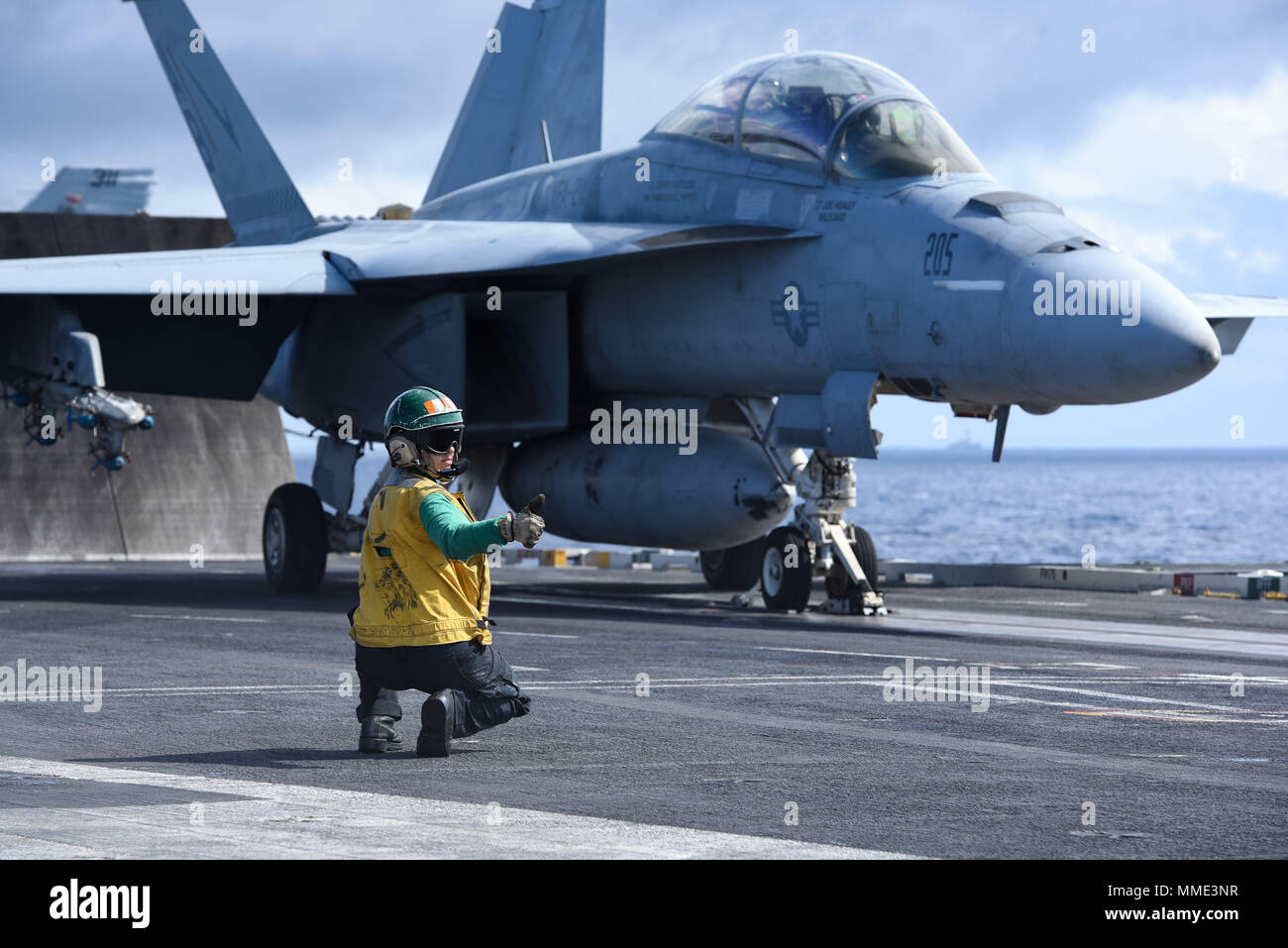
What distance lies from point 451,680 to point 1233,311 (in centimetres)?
1510

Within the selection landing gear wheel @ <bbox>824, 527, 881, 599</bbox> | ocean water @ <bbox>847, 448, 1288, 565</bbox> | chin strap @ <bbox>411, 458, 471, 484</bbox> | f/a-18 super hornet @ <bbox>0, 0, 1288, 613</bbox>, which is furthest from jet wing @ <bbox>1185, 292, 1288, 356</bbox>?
ocean water @ <bbox>847, 448, 1288, 565</bbox>

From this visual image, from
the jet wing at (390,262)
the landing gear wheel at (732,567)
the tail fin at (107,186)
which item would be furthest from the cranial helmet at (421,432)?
the tail fin at (107,186)

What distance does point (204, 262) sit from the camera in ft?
62.7

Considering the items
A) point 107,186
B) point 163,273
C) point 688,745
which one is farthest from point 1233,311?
point 107,186

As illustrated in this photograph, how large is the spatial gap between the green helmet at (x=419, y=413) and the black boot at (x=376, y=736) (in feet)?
4.24

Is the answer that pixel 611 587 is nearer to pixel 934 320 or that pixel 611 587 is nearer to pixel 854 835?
pixel 934 320

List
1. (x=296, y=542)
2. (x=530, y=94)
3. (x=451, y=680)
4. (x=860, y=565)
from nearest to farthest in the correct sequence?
(x=451, y=680)
(x=860, y=565)
(x=296, y=542)
(x=530, y=94)

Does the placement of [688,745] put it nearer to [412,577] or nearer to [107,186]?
[412,577]

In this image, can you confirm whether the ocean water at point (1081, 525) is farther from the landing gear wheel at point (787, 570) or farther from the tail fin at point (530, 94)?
the landing gear wheel at point (787, 570)

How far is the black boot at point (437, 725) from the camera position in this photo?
823 centimetres

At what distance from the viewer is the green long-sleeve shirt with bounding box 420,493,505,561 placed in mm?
7742

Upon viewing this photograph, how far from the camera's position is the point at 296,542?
2045cm

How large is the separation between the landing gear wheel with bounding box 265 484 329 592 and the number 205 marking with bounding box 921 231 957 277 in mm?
7873
